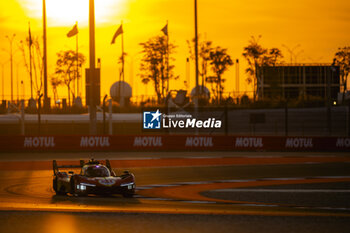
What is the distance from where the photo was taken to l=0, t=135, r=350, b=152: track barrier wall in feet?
119

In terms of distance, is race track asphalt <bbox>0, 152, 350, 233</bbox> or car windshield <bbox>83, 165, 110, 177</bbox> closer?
race track asphalt <bbox>0, 152, 350, 233</bbox>

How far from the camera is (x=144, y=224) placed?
1188 centimetres

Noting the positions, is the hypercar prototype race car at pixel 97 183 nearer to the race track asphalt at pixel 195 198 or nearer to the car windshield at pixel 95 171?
the car windshield at pixel 95 171

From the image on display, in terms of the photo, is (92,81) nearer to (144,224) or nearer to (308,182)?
(308,182)

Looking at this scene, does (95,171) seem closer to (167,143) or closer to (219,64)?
(167,143)

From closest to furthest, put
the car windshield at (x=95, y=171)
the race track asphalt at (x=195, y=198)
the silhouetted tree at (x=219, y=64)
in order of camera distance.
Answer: the race track asphalt at (x=195, y=198) < the car windshield at (x=95, y=171) < the silhouetted tree at (x=219, y=64)

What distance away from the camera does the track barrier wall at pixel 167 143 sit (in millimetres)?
36188

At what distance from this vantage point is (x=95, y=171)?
1817 centimetres

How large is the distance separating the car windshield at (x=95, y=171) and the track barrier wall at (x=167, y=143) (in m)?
17.9

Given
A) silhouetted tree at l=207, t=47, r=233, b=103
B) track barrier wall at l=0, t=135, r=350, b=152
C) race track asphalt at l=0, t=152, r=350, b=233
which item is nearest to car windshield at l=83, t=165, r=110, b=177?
race track asphalt at l=0, t=152, r=350, b=233

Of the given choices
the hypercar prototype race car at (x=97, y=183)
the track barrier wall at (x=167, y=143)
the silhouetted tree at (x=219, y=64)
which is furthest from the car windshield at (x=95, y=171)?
the silhouetted tree at (x=219, y=64)

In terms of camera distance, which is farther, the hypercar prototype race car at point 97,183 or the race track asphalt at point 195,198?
the hypercar prototype race car at point 97,183

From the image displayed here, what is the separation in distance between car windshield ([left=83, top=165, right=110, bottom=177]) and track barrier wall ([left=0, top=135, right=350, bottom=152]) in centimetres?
1786

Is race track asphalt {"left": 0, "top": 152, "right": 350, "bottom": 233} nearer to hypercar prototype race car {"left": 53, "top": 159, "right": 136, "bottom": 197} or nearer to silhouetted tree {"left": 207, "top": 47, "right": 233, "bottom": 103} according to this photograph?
hypercar prototype race car {"left": 53, "top": 159, "right": 136, "bottom": 197}
